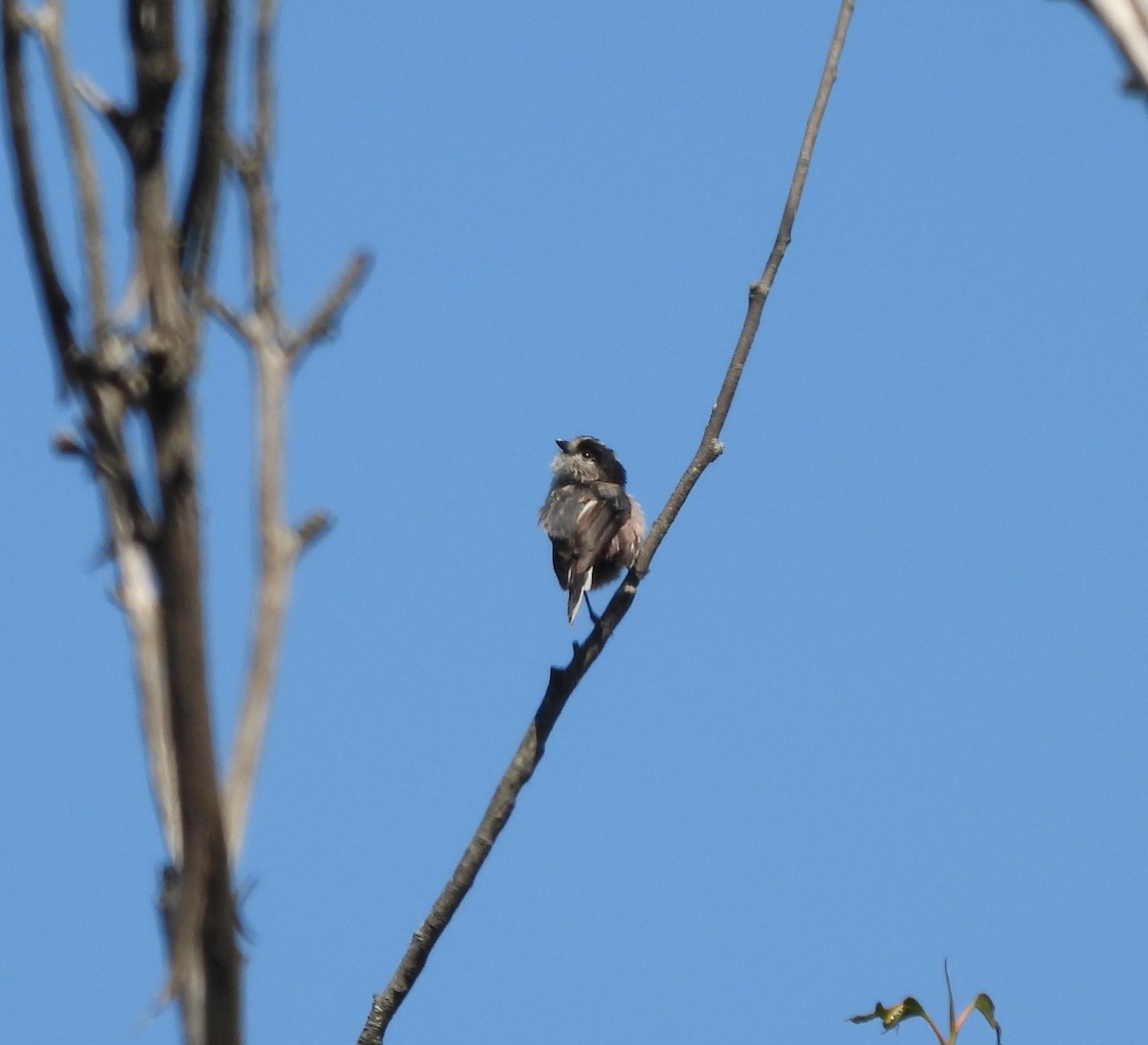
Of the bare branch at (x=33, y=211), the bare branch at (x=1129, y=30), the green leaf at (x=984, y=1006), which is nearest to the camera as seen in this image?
the bare branch at (x=33, y=211)

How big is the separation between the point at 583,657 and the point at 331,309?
9.79 feet

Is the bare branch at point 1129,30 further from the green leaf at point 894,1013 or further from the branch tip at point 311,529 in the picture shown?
the green leaf at point 894,1013

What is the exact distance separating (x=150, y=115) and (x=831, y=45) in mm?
3255

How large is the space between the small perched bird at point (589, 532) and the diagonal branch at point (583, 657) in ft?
13.6

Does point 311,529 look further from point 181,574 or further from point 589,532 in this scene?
point 589,532

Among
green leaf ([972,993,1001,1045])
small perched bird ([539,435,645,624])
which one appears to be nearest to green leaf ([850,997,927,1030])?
green leaf ([972,993,1001,1045])

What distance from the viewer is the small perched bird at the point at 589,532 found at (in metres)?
9.55

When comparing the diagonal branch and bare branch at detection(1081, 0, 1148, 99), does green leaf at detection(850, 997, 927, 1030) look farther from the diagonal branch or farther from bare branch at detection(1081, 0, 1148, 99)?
bare branch at detection(1081, 0, 1148, 99)

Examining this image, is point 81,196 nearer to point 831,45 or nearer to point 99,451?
point 99,451

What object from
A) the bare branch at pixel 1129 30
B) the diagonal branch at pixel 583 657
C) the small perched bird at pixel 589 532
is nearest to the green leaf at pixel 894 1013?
the diagonal branch at pixel 583 657

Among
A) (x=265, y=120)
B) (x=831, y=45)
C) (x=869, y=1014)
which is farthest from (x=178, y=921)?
(x=831, y=45)

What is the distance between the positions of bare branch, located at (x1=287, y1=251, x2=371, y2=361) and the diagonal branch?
218cm

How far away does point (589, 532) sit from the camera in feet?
31.6

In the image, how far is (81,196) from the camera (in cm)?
190
